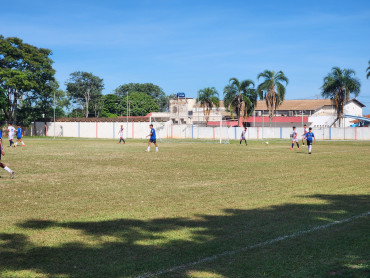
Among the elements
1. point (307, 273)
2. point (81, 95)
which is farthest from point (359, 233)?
point (81, 95)

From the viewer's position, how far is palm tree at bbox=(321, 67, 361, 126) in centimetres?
6938

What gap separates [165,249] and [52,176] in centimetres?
977

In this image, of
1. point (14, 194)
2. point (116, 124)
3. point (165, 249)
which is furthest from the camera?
point (116, 124)

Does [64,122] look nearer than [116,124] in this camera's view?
No

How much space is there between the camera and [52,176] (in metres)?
15.0

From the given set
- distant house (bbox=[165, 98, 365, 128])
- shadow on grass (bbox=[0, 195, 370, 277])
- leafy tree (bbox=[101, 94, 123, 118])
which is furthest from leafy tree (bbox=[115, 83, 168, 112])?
shadow on grass (bbox=[0, 195, 370, 277])

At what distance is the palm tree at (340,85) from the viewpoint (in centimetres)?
6938

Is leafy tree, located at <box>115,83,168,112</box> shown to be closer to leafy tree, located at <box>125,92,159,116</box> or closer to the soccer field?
leafy tree, located at <box>125,92,159,116</box>

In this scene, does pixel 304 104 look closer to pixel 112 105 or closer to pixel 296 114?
pixel 296 114

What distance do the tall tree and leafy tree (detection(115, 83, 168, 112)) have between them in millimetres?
10590

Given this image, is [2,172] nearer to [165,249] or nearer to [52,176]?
[52,176]

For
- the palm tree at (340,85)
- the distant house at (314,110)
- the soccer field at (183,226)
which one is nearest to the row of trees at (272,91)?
the palm tree at (340,85)

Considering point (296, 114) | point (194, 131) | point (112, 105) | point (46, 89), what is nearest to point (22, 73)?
point (46, 89)

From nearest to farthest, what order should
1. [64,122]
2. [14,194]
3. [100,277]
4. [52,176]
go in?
[100,277], [14,194], [52,176], [64,122]
